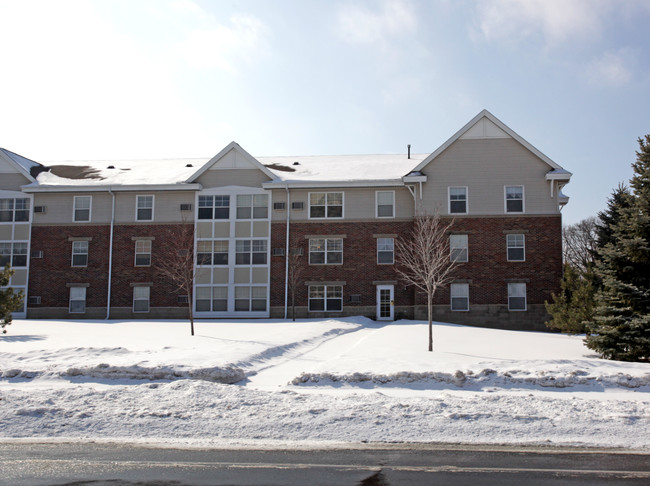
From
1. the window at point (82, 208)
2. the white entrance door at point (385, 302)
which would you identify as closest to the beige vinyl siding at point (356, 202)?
the white entrance door at point (385, 302)

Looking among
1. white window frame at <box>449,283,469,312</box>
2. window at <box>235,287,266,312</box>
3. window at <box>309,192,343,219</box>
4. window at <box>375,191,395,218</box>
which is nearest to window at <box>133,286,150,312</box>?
window at <box>235,287,266,312</box>

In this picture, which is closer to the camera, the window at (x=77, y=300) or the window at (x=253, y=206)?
the window at (x=253, y=206)

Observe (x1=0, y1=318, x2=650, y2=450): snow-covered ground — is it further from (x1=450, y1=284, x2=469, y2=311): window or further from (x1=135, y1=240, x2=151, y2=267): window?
(x1=135, y1=240, x2=151, y2=267): window

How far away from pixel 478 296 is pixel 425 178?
22.4 ft

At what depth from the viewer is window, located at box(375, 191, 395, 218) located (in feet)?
103

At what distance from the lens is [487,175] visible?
3050 cm

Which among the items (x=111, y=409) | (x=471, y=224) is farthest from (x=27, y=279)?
(x=111, y=409)

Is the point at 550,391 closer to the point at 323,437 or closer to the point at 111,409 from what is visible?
the point at 323,437

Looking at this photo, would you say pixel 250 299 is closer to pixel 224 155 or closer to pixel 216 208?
pixel 216 208

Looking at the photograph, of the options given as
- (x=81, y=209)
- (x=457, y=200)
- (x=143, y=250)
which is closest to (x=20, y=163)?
(x=81, y=209)

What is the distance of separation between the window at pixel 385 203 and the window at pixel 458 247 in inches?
142

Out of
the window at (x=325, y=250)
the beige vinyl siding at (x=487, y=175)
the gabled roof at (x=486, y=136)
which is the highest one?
the gabled roof at (x=486, y=136)

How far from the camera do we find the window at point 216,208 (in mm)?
32375

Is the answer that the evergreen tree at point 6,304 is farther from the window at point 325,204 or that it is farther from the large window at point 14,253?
the window at point 325,204
